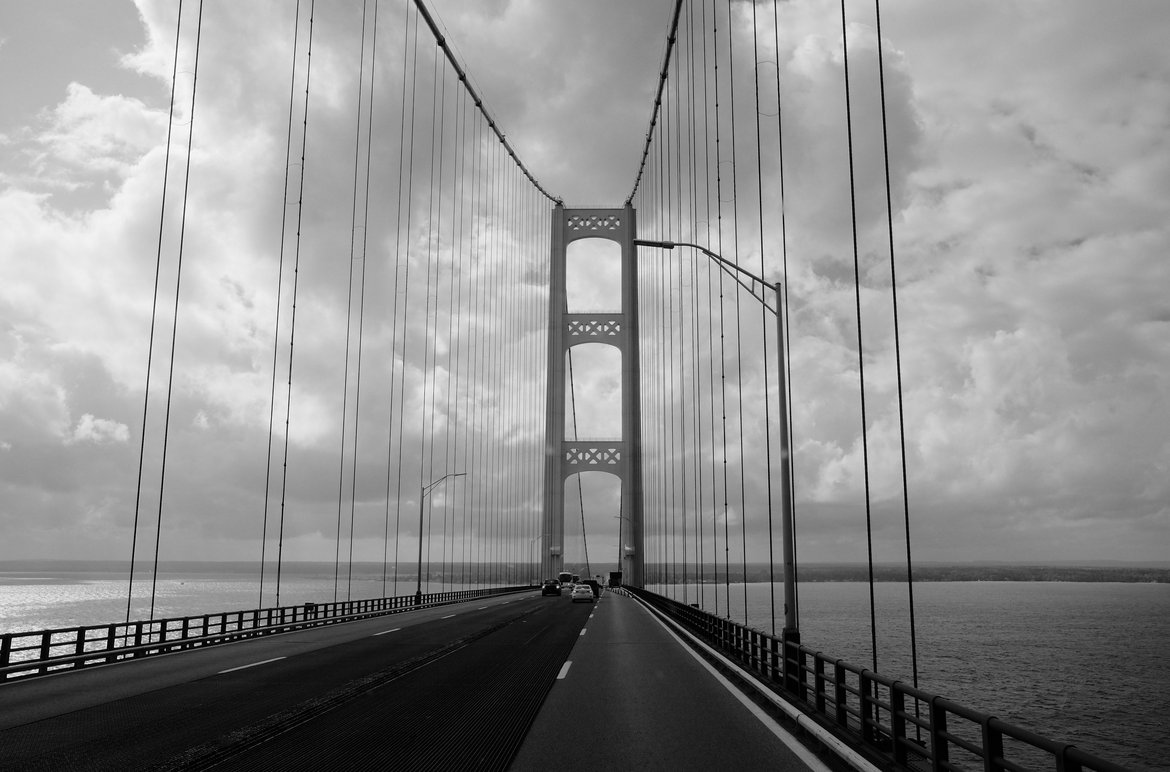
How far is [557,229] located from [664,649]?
59.3 metres

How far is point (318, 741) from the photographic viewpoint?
9828mm

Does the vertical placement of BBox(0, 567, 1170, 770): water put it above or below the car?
below

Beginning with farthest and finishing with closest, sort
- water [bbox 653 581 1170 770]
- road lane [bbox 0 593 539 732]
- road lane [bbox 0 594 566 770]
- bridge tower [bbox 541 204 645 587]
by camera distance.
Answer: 1. bridge tower [bbox 541 204 645 587]
2. water [bbox 653 581 1170 770]
3. road lane [bbox 0 593 539 732]
4. road lane [bbox 0 594 566 770]

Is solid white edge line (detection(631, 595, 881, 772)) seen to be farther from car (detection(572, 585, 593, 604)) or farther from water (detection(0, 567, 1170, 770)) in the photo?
car (detection(572, 585, 593, 604))

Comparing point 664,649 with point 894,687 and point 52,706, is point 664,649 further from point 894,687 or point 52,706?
point 894,687

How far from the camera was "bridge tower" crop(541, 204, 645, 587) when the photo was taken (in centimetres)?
7038

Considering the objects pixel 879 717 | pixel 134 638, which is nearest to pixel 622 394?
pixel 134 638

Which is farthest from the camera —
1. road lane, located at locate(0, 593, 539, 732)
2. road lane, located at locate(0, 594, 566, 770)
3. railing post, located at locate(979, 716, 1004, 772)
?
road lane, located at locate(0, 593, 539, 732)

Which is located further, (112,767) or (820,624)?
(820,624)

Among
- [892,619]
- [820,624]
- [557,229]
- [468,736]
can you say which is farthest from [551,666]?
[892,619]

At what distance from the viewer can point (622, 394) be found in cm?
7206

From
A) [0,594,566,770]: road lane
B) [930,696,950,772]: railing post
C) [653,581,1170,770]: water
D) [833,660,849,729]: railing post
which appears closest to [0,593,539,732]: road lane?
[0,594,566,770]: road lane

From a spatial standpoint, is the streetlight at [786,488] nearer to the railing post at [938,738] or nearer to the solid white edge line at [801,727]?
the solid white edge line at [801,727]

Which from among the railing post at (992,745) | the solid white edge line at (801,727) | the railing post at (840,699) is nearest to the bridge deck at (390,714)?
the solid white edge line at (801,727)
